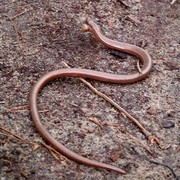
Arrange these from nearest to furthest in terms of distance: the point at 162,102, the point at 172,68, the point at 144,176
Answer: the point at 144,176 → the point at 162,102 → the point at 172,68

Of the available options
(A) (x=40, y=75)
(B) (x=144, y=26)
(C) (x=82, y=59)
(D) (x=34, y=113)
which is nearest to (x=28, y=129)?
(D) (x=34, y=113)

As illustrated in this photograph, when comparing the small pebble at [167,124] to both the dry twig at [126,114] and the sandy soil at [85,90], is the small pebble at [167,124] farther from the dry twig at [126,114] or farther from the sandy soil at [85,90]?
the dry twig at [126,114]

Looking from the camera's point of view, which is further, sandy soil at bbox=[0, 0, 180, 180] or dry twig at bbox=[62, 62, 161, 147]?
dry twig at bbox=[62, 62, 161, 147]

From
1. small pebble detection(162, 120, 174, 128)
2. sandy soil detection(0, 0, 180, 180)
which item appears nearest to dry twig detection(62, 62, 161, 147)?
sandy soil detection(0, 0, 180, 180)

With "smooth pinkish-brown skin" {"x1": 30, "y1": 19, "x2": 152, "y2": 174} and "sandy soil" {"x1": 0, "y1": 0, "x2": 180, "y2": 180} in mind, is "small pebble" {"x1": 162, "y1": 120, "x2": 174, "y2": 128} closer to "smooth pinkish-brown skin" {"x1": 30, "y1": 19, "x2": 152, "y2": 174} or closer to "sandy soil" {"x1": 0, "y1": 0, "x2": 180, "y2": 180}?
"sandy soil" {"x1": 0, "y1": 0, "x2": 180, "y2": 180}

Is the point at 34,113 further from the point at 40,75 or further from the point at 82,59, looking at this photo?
the point at 82,59

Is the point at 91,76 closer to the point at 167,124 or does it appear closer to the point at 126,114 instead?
the point at 126,114

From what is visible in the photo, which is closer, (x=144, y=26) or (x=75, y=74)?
(x=75, y=74)

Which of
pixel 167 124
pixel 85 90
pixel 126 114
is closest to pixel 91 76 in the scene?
pixel 85 90
